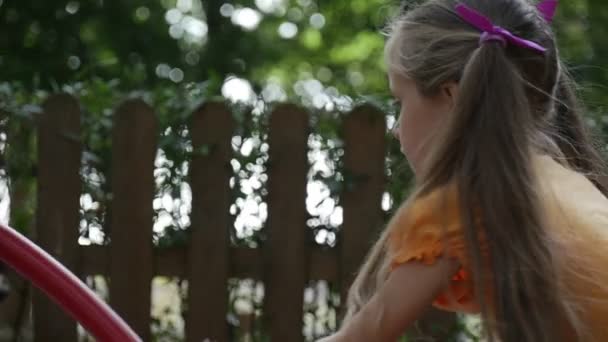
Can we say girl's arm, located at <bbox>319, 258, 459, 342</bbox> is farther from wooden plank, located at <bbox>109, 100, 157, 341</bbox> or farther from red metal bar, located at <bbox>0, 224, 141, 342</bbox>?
wooden plank, located at <bbox>109, 100, 157, 341</bbox>

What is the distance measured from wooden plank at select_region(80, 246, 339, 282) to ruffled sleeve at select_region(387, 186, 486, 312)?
260cm

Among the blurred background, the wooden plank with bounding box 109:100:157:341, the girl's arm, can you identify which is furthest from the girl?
the wooden plank with bounding box 109:100:157:341

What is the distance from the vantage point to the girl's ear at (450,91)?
2254 mm

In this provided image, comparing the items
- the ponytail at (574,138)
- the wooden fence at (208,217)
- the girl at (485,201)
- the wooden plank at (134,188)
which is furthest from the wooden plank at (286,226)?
the girl at (485,201)

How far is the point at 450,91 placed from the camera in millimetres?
2266

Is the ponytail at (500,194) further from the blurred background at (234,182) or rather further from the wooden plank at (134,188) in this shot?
the wooden plank at (134,188)

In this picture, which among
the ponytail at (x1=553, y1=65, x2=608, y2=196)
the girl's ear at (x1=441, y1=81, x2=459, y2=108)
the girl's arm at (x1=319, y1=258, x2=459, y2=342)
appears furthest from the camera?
the ponytail at (x1=553, y1=65, x2=608, y2=196)

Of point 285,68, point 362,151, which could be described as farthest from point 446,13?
point 285,68

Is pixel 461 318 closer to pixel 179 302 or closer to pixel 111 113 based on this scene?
pixel 179 302

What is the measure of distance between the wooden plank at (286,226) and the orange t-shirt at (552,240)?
2.54 metres

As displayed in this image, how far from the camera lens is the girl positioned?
2.10 metres

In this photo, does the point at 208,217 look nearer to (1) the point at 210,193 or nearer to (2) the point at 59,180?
(1) the point at 210,193

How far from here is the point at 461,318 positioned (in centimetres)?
483

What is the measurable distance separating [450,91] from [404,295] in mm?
408
